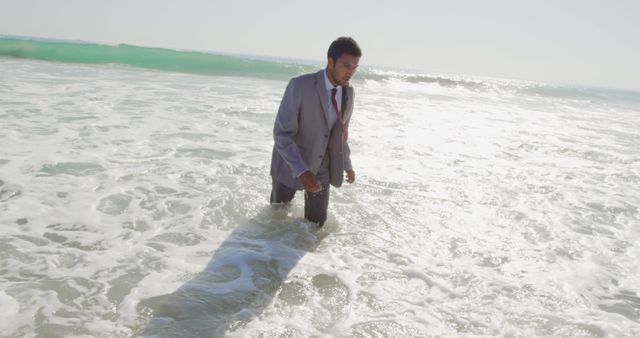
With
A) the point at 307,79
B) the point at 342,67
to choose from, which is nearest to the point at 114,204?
the point at 307,79

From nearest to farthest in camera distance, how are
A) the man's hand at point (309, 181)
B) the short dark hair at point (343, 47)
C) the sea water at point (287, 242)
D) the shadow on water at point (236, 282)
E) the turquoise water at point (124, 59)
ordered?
the shadow on water at point (236, 282)
the sea water at point (287, 242)
the short dark hair at point (343, 47)
the man's hand at point (309, 181)
the turquoise water at point (124, 59)

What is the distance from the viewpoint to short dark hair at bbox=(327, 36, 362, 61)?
3.59 m

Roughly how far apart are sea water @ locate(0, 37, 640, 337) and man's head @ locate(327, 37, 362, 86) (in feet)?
4.76

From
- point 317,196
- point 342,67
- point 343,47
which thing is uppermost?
point 343,47

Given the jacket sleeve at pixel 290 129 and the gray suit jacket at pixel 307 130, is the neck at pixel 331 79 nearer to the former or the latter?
the gray suit jacket at pixel 307 130

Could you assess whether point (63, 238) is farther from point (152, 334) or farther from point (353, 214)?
point (353, 214)

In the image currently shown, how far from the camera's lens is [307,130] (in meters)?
3.95

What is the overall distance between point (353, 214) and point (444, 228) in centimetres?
91

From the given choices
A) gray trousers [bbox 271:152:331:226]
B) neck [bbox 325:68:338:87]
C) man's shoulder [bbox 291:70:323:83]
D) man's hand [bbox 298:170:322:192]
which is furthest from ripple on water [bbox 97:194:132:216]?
neck [bbox 325:68:338:87]

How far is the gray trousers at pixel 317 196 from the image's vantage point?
13.7 ft

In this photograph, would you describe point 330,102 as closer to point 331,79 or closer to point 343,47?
point 331,79

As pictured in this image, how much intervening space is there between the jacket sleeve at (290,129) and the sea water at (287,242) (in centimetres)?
74

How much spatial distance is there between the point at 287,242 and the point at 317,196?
19.3 inches

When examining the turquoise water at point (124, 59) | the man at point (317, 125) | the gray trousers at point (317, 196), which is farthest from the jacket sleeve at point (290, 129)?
the turquoise water at point (124, 59)
